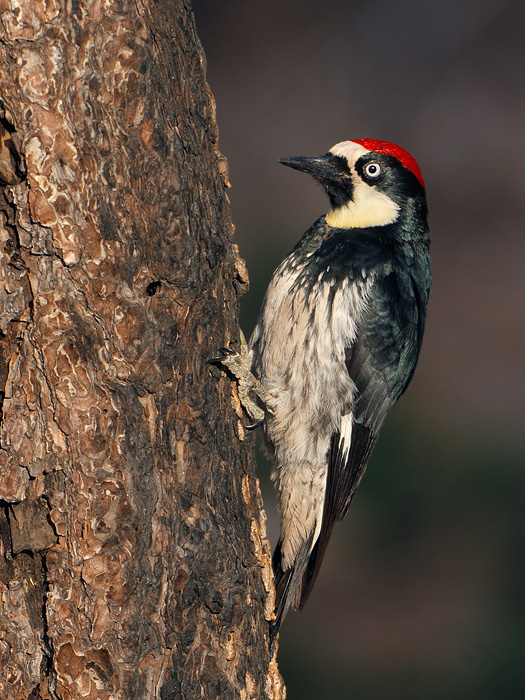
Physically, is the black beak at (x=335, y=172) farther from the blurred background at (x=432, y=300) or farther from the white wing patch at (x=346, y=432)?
the blurred background at (x=432, y=300)

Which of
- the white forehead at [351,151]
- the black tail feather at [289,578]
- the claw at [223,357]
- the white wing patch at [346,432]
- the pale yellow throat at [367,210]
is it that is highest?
the white forehead at [351,151]

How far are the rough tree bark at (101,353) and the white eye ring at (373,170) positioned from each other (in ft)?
4.07

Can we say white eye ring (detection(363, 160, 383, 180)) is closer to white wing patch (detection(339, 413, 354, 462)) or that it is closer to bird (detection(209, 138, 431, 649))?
bird (detection(209, 138, 431, 649))

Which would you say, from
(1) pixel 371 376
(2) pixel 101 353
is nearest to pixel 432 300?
(1) pixel 371 376

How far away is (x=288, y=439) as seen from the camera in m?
2.79

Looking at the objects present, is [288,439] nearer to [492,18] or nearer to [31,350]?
[31,350]

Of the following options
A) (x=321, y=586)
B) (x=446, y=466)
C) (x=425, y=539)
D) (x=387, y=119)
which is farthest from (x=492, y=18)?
(x=321, y=586)

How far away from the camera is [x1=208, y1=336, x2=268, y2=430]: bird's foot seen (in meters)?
1.98

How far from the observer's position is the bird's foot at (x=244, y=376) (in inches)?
78.1

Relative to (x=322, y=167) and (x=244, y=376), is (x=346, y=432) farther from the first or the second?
(x=322, y=167)

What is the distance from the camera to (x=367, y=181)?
2.96 m

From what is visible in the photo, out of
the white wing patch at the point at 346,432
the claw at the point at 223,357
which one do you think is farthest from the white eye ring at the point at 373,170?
the claw at the point at 223,357

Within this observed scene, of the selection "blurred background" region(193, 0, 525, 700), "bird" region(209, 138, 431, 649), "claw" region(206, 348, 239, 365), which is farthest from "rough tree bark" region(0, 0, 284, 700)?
"blurred background" region(193, 0, 525, 700)

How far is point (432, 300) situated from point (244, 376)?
199 inches
